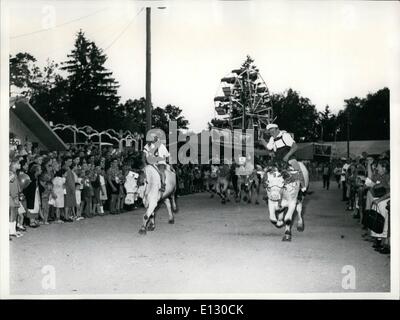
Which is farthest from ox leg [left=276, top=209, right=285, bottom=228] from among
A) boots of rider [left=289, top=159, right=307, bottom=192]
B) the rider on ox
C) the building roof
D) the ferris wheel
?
the ferris wheel

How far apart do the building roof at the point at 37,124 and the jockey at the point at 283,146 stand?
43.2 feet

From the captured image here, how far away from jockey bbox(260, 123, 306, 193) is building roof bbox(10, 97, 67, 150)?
13164 millimetres

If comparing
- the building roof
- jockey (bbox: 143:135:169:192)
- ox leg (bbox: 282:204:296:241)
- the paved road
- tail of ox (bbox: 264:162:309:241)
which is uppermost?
the building roof

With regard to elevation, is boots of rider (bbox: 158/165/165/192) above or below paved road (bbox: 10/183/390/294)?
above

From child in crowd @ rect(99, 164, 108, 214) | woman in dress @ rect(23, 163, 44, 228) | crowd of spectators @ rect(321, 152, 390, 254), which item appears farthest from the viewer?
child in crowd @ rect(99, 164, 108, 214)

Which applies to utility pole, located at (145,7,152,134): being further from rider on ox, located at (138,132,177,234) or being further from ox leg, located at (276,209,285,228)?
ox leg, located at (276,209,285,228)

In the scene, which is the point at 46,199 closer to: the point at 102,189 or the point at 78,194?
the point at 78,194

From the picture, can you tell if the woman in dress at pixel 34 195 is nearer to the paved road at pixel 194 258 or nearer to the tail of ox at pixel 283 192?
the paved road at pixel 194 258

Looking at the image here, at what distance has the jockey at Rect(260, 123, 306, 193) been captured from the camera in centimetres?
1198

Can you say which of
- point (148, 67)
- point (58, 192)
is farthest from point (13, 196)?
point (148, 67)

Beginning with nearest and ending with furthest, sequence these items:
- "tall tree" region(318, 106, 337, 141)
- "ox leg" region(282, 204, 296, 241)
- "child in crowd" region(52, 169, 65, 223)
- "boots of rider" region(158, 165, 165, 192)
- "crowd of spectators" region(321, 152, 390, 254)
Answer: "crowd of spectators" region(321, 152, 390, 254), "ox leg" region(282, 204, 296, 241), "boots of rider" region(158, 165, 165, 192), "child in crowd" region(52, 169, 65, 223), "tall tree" region(318, 106, 337, 141)

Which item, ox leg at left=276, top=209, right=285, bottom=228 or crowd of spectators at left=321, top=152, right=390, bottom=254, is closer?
crowd of spectators at left=321, top=152, right=390, bottom=254

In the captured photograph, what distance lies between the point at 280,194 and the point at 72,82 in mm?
43906
